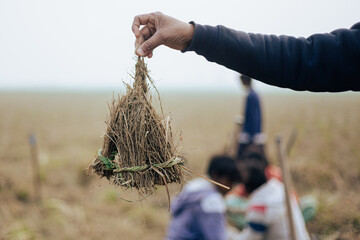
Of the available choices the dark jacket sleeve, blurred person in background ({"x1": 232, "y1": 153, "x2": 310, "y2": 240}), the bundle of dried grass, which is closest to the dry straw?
the bundle of dried grass

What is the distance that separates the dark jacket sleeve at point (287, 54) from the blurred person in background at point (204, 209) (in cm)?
164

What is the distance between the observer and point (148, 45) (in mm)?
1631

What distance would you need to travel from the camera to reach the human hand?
1641 mm

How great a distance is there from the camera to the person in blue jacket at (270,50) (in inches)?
65.3

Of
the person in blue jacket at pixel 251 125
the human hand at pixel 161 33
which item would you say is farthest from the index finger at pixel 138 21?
the person in blue jacket at pixel 251 125

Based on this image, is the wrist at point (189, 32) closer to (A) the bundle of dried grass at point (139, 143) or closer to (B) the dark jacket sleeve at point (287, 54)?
(B) the dark jacket sleeve at point (287, 54)

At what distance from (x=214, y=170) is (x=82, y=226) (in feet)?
10.7

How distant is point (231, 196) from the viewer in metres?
5.08

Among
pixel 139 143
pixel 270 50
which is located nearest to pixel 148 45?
pixel 139 143

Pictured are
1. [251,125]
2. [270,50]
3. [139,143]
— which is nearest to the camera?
[139,143]

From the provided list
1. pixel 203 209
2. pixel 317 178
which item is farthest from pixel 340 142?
pixel 203 209

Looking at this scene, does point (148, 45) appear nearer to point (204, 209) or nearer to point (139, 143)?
point (139, 143)

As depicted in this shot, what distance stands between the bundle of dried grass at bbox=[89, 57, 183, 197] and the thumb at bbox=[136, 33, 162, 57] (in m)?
0.05

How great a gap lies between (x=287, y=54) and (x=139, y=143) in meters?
1.00
